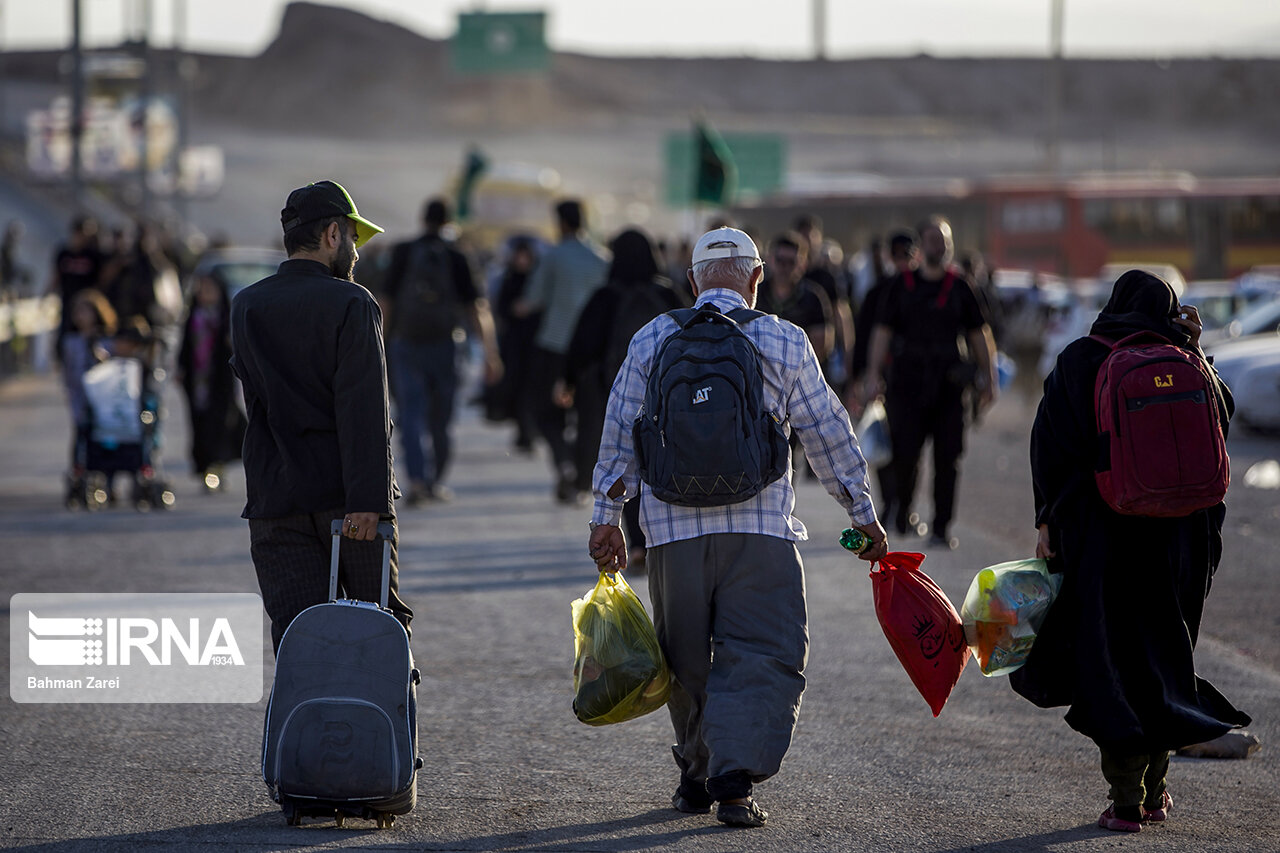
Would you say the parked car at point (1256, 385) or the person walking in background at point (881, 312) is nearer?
the person walking in background at point (881, 312)

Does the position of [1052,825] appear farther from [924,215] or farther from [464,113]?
[464,113]

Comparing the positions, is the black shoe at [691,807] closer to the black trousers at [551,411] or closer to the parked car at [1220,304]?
the black trousers at [551,411]

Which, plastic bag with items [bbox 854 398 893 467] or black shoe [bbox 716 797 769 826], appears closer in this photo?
black shoe [bbox 716 797 769 826]

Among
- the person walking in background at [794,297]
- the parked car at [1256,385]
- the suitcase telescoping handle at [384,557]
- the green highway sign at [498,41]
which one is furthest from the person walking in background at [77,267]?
the green highway sign at [498,41]

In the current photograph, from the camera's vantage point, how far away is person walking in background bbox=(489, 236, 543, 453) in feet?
46.9

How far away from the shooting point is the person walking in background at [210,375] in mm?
12766

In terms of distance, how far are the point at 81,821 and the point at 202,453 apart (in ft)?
27.0

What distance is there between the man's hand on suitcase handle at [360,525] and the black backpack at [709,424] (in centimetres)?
74

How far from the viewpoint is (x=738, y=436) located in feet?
16.0

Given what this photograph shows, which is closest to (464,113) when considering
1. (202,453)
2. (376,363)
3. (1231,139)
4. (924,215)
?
(1231,139)

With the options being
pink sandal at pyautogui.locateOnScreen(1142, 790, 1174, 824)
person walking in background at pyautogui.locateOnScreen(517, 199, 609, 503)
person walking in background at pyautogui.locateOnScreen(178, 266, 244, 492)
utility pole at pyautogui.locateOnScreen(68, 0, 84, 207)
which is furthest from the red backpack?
utility pole at pyautogui.locateOnScreen(68, 0, 84, 207)

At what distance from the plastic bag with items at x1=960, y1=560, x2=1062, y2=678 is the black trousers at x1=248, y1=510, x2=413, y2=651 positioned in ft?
5.24

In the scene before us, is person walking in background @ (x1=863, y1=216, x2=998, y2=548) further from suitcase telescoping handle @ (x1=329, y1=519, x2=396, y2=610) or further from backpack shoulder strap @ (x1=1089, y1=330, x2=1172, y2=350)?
suitcase telescoping handle @ (x1=329, y1=519, x2=396, y2=610)

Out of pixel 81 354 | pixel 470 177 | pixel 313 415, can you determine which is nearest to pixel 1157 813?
pixel 313 415
